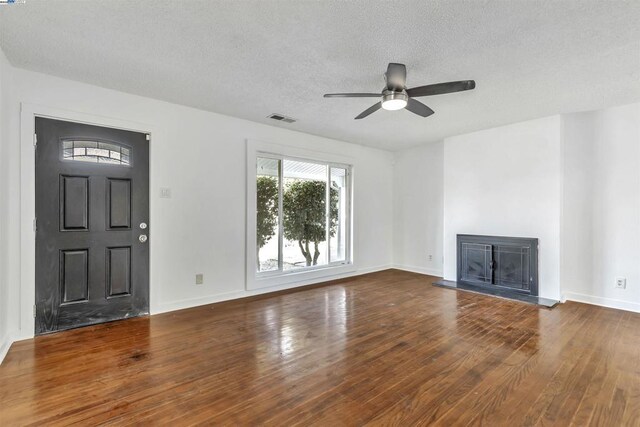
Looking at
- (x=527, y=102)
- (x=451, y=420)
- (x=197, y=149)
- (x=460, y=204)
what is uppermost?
(x=527, y=102)

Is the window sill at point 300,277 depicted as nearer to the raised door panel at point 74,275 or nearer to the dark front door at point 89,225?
the dark front door at point 89,225

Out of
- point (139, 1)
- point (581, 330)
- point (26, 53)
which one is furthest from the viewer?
point (581, 330)

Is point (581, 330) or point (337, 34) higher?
point (337, 34)

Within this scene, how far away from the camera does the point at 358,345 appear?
2840mm

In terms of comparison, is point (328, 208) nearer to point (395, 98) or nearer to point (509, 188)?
point (509, 188)

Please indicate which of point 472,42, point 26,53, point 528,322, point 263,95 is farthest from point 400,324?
point 26,53

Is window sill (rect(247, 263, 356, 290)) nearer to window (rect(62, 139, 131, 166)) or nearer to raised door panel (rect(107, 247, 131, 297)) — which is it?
raised door panel (rect(107, 247, 131, 297))

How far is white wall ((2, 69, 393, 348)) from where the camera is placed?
9.73 ft

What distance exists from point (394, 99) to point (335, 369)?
2338 millimetres

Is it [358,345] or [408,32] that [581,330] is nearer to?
[358,345]

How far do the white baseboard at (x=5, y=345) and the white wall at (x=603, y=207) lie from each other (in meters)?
6.24

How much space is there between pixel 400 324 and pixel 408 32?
2.78 metres

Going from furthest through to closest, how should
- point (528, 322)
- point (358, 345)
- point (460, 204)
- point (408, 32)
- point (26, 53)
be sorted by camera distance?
point (460, 204) → point (528, 322) → point (358, 345) → point (26, 53) → point (408, 32)

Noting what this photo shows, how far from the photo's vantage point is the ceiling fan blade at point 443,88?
8.15ft
